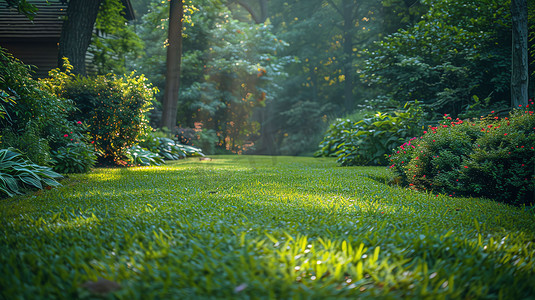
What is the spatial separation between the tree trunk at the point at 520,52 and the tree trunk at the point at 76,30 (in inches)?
344

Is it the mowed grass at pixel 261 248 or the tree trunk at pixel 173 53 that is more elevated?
the tree trunk at pixel 173 53

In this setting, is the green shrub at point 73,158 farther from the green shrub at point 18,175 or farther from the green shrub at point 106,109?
the green shrub at point 18,175

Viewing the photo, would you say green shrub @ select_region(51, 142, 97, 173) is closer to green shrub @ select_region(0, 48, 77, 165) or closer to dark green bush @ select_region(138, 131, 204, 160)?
green shrub @ select_region(0, 48, 77, 165)

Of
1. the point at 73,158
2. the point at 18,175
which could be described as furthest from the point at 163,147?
the point at 18,175

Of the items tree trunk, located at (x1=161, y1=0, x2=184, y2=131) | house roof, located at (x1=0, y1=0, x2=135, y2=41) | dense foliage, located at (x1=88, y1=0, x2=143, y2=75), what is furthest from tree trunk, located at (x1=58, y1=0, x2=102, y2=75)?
house roof, located at (x1=0, y1=0, x2=135, y2=41)

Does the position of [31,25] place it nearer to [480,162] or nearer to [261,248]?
[261,248]

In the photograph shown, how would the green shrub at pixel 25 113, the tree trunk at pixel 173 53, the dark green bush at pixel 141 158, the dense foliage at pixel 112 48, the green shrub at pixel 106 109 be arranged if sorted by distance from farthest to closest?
the dense foliage at pixel 112 48
the tree trunk at pixel 173 53
the dark green bush at pixel 141 158
the green shrub at pixel 106 109
the green shrub at pixel 25 113

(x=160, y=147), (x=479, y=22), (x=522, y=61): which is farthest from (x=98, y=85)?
(x=479, y=22)

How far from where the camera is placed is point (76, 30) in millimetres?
7711

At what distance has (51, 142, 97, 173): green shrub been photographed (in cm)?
511

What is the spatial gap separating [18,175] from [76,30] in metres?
5.41

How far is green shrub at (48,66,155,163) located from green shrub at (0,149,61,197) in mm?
2425

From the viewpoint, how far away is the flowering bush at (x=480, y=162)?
3449mm

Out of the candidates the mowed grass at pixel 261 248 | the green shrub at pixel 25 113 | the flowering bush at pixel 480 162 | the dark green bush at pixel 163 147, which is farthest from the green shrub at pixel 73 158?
the flowering bush at pixel 480 162
